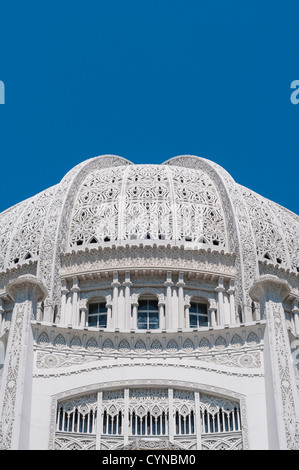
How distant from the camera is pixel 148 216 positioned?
2952 cm

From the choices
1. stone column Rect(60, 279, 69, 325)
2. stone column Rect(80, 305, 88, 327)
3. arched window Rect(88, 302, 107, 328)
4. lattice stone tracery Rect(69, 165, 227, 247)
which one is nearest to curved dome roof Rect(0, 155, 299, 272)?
lattice stone tracery Rect(69, 165, 227, 247)

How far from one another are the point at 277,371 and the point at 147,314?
33.6ft

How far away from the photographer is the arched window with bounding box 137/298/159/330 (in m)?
28.0

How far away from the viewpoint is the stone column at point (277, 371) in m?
17.7

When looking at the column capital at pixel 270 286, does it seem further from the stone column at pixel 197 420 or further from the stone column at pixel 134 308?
the stone column at pixel 134 308

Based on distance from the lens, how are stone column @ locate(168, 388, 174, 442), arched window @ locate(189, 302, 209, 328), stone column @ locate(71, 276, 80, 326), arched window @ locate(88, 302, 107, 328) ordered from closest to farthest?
1. stone column @ locate(168, 388, 174, 442)
2. stone column @ locate(71, 276, 80, 326)
3. arched window @ locate(88, 302, 107, 328)
4. arched window @ locate(189, 302, 209, 328)

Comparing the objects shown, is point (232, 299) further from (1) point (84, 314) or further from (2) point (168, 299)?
(1) point (84, 314)

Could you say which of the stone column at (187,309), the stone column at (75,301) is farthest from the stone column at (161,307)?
the stone column at (75,301)

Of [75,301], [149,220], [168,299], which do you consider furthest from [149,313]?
[149,220]

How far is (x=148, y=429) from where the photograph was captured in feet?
62.6

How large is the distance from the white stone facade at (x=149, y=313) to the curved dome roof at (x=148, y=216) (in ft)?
0.20

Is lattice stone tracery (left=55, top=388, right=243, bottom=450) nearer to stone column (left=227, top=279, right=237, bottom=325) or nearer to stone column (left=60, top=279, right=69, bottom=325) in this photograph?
stone column (left=60, top=279, right=69, bottom=325)

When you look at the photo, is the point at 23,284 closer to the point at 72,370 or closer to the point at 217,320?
the point at 72,370

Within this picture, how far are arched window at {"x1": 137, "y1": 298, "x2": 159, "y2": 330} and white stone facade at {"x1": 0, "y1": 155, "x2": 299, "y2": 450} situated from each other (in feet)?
0.13
